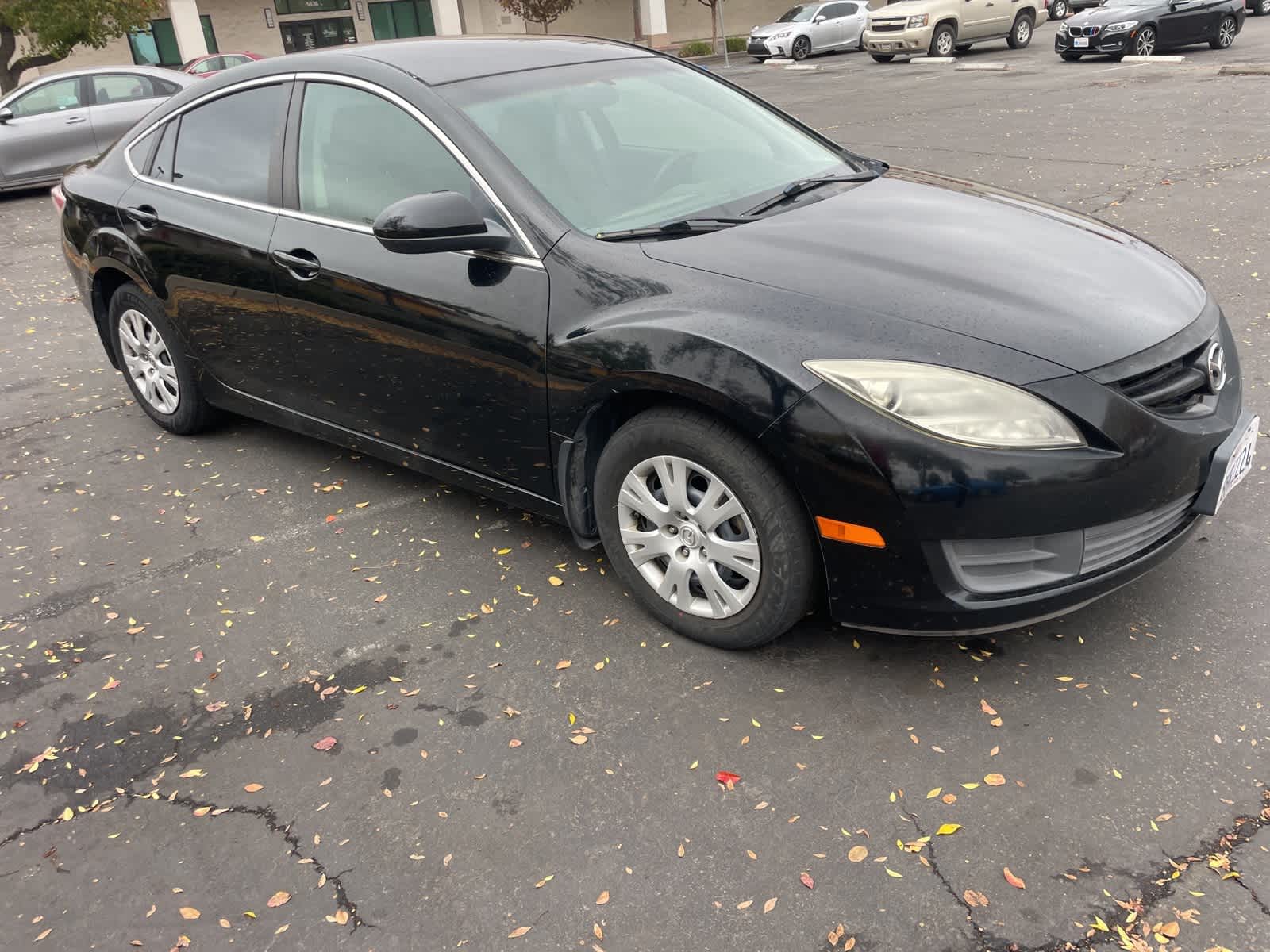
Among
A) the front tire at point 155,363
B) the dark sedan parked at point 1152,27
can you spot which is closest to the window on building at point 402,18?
the dark sedan parked at point 1152,27

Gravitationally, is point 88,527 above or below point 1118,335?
below

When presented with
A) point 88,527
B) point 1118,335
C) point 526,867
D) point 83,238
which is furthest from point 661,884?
point 83,238

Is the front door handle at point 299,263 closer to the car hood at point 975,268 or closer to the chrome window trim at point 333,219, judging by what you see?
the chrome window trim at point 333,219

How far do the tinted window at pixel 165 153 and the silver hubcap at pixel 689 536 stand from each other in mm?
2925

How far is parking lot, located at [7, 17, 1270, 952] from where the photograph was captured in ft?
7.59

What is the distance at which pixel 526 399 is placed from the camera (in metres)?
3.32

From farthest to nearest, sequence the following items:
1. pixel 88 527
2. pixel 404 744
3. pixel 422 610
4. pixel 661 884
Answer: pixel 88 527 < pixel 422 610 < pixel 404 744 < pixel 661 884

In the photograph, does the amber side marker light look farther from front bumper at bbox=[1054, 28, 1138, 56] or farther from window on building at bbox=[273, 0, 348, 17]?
window on building at bbox=[273, 0, 348, 17]

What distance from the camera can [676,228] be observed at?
10.8 feet

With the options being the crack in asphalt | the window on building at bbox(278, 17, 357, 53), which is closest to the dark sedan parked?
the crack in asphalt

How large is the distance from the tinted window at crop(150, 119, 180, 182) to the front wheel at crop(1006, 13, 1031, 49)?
2405 centimetres

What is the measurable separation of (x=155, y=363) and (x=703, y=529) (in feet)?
10.9

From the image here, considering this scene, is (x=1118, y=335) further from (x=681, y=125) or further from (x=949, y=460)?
Answer: (x=681, y=125)

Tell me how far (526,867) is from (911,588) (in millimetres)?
1208
